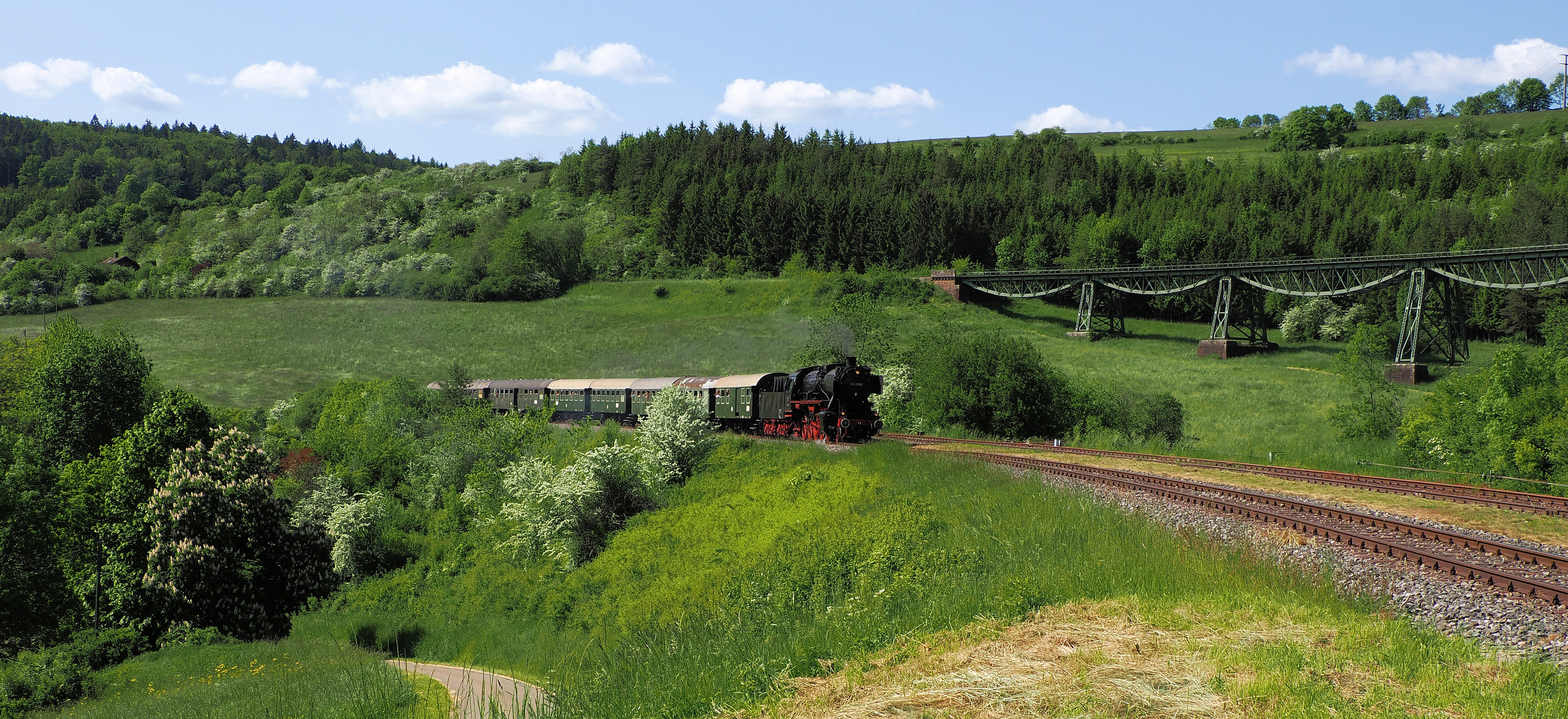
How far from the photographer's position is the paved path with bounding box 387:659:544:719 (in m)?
10.6

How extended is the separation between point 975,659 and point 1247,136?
21969 cm

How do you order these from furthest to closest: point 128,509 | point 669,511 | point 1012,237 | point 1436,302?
point 1012,237, point 1436,302, point 128,509, point 669,511

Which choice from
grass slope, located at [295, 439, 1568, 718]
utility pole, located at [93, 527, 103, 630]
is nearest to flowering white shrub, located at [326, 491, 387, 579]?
utility pole, located at [93, 527, 103, 630]

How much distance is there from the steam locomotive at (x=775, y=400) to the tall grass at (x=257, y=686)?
16.1 meters

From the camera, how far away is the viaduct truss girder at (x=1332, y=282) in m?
64.4

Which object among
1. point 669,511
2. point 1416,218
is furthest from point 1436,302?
point 669,511

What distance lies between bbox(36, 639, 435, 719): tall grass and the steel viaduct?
216ft

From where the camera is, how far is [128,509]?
119 feet

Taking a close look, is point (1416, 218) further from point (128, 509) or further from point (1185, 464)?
point (128, 509)

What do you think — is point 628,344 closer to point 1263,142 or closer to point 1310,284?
point 1310,284

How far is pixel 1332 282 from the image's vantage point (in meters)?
73.0

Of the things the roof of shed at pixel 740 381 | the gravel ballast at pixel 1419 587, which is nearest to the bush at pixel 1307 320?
the roof of shed at pixel 740 381

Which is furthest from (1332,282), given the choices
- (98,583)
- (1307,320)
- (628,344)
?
(98,583)

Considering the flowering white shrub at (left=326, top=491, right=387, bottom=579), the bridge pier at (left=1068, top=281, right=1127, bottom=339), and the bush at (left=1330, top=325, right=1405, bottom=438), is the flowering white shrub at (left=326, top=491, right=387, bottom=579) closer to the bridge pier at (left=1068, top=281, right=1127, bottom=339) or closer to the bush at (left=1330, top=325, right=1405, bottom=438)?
the bush at (left=1330, top=325, right=1405, bottom=438)
